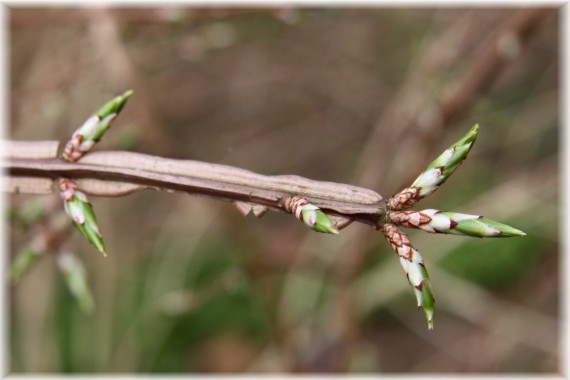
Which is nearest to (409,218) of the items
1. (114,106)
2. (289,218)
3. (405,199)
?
(405,199)

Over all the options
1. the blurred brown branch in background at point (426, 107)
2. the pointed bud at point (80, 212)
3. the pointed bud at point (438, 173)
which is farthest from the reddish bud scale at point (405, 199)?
the blurred brown branch in background at point (426, 107)

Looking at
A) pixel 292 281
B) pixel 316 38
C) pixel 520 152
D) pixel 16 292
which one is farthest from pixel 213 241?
pixel 520 152

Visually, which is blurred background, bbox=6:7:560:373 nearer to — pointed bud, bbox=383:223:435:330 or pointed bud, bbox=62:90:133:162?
pointed bud, bbox=62:90:133:162

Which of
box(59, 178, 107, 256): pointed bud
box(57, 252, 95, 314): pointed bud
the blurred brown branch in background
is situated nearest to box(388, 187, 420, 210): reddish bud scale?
box(59, 178, 107, 256): pointed bud

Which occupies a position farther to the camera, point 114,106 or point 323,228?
point 114,106

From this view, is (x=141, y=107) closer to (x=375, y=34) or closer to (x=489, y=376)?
(x=375, y=34)

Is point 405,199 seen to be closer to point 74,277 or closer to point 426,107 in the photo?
point 74,277
